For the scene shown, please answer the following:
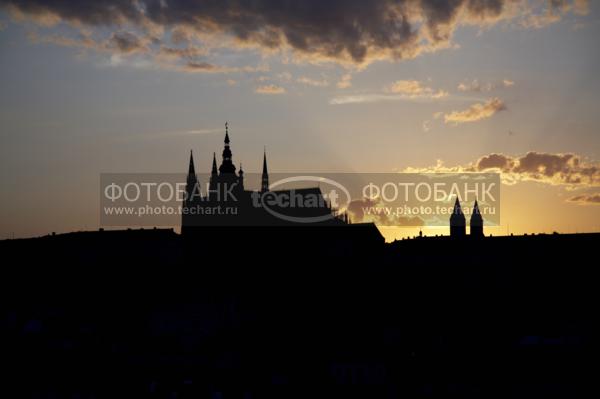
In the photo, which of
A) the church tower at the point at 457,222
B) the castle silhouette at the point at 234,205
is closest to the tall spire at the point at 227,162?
the castle silhouette at the point at 234,205

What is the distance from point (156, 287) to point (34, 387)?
4373 centimetres

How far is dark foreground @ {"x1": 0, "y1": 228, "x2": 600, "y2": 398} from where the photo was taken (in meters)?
60.2

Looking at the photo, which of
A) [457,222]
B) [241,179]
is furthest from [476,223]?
[241,179]

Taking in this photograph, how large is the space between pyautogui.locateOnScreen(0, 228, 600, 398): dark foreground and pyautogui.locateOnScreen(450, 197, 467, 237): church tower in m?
10.9

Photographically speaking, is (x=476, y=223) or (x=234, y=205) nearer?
(x=234, y=205)

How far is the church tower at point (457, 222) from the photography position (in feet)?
445

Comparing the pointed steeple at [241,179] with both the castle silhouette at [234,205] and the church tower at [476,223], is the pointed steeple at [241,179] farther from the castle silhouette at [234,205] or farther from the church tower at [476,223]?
the church tower at [476,223]

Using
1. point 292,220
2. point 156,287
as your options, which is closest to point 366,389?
point 156,287

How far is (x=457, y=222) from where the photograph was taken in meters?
136

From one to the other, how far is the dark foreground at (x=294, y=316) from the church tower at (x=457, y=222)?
1093cm

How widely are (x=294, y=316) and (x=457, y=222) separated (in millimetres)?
57686

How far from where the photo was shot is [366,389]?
59.1 metres

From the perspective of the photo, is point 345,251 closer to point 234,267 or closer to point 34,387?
point 234,267

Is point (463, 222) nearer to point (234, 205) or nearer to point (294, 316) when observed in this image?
point (234, 205)
